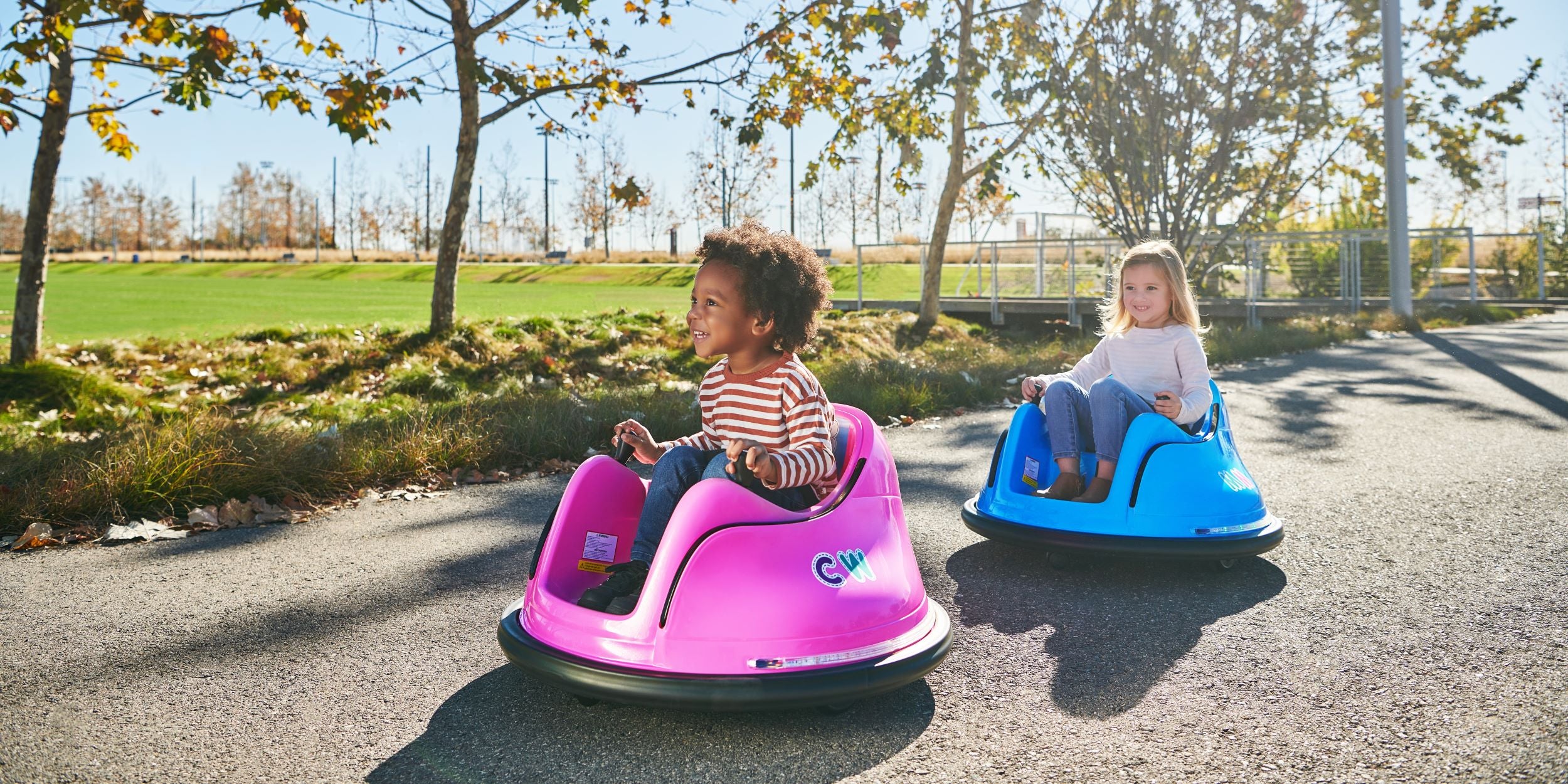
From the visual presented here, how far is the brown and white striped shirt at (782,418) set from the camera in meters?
2.90

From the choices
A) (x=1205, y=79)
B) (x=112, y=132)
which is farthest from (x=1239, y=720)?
(x=1205, y=79)

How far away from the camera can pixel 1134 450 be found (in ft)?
12.1

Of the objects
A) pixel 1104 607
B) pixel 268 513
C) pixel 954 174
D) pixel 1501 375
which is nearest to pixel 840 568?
pixel 1104 607

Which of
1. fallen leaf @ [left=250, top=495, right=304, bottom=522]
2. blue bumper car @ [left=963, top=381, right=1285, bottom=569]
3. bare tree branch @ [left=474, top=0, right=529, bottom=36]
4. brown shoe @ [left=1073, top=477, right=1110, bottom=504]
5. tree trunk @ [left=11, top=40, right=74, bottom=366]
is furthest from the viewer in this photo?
bare tree branch @ [left=474, top=0, right=529, bottom=36]

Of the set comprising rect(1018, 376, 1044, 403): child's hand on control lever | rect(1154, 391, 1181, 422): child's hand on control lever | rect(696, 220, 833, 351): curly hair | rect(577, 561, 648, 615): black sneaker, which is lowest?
rect(577, 561, 648, 615): black sneaker

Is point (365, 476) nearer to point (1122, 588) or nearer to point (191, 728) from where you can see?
point (191, 728)

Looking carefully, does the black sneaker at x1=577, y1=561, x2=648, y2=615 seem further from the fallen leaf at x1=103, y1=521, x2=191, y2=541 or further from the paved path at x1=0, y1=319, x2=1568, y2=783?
the fallen leaf at x1=103, y1=521, x2=191, y2=541

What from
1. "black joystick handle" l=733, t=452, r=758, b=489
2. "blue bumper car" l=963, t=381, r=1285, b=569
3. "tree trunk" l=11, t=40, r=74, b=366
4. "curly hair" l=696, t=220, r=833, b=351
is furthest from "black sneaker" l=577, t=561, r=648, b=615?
"tree trunk" l=11, t=40, r=74, b=366

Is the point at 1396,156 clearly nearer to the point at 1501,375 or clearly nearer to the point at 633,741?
the point at 1501,375

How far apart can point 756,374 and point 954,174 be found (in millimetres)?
13665

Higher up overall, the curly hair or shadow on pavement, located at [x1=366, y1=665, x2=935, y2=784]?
the curly hair

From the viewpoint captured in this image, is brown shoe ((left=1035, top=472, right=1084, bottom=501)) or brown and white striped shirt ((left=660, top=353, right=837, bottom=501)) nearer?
brown and white striped shirt ((left=660, top=353, right=837, bottom=501))

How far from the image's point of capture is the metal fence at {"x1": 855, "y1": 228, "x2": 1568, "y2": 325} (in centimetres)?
1792

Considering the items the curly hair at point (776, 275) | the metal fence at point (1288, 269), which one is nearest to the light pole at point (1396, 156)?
the metal fence at point (1288, 269)
